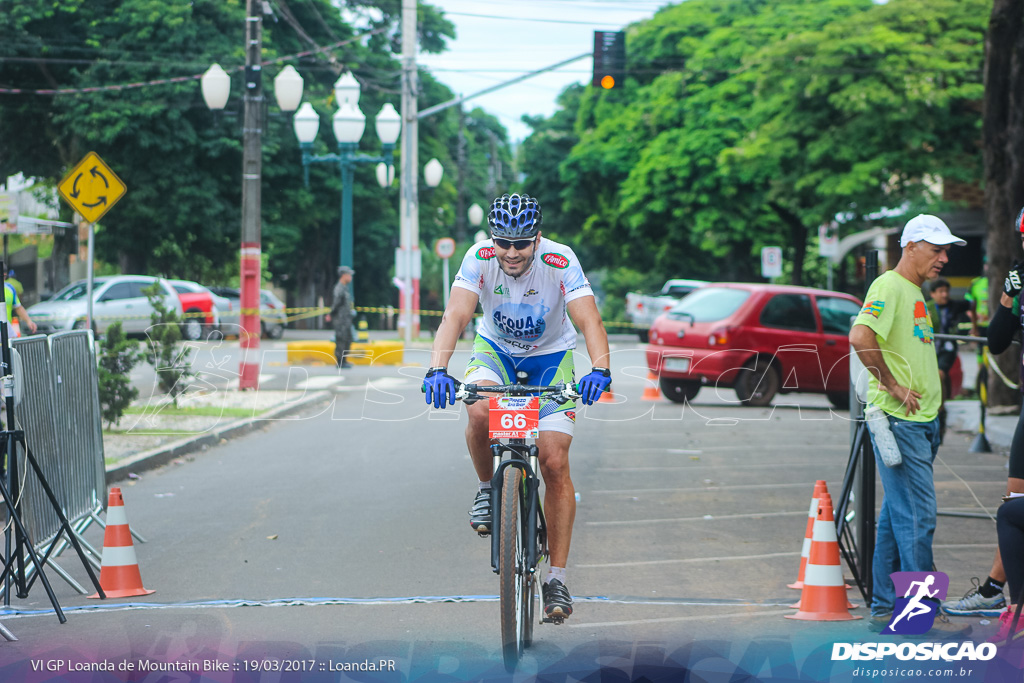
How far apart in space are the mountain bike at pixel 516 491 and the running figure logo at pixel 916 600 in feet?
5.71

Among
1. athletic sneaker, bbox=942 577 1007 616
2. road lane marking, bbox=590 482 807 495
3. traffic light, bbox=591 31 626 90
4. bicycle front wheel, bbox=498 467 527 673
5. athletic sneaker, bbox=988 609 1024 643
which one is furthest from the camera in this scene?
traffic light, bbox=591 31 626 90

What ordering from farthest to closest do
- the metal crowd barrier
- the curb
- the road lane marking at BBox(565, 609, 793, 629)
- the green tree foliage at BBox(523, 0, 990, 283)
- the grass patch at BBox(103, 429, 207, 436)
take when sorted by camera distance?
the green tree foliage at BBox(523, 0, 990, 283) < the grass patch at BBox(103, 429, 207, 436) < the curb < the metal crowd barrier < the road lane marking at BBox(565, 609, 793, 629)

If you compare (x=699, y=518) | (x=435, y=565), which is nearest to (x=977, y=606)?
(x=435, y=565)

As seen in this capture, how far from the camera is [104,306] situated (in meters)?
30.9

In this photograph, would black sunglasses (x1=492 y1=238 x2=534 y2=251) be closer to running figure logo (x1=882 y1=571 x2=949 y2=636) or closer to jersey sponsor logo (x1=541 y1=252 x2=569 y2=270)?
jersey sponsor logo (x1=541 y1=252 x2=569 y2=270)

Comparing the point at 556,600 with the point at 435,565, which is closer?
the point at 556,600

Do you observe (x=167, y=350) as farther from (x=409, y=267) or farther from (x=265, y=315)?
(x=265, y=315)

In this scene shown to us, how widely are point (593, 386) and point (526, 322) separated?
63cm

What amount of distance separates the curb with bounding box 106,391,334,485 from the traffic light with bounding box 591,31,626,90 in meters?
7.20

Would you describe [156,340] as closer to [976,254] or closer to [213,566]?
[213,566]

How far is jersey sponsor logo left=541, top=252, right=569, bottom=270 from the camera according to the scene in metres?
5.84

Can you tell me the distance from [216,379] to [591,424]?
278 inches

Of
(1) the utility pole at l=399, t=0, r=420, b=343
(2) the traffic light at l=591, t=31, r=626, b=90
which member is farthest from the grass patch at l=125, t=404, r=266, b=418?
(1) the utility pole at l=399, t=0, r=420, b=343

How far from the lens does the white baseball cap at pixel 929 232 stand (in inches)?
249
